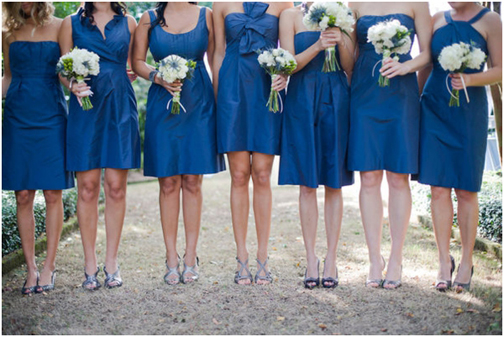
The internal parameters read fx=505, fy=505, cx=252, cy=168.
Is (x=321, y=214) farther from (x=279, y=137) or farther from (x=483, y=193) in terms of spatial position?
(x=279, y=137)

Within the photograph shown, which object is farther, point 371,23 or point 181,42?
point 181,42

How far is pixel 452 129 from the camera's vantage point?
4.32 m

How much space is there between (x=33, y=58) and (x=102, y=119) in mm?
836

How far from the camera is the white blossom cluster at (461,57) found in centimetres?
396

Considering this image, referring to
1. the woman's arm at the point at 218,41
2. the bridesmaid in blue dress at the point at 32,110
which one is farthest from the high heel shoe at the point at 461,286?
the bridesmaid in blue dress at the point at 32,110

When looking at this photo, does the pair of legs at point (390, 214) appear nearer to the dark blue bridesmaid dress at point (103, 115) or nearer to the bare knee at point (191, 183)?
the bare knee at point (191, 183)

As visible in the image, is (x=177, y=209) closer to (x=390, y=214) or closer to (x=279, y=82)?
(x=279, y=82)

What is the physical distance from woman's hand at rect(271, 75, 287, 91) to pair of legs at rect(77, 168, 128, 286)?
1614 millimetres

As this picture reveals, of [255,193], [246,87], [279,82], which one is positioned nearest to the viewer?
[279,82]

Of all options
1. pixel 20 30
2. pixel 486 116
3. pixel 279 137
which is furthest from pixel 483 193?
pixel 20 30

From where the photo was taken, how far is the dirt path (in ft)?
12.1

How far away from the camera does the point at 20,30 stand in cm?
464

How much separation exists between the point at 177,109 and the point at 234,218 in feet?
3.76

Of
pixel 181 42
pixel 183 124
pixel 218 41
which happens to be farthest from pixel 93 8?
pixel 183 124
